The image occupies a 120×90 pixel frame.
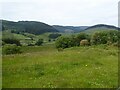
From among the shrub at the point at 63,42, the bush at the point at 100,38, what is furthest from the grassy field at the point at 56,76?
the shrub at the point at 63,42

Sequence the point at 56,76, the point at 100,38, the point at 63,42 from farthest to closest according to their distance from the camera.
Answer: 1. the point at 100,38
2. the point at 63,42
3. the point at 56,76

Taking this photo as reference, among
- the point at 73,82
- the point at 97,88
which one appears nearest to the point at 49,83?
the point at 73,82

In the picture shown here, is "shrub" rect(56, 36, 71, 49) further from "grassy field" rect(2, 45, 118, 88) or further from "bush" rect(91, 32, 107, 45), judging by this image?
"grassy field" rect(2, 45, 118, 88)

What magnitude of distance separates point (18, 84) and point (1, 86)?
1.07m

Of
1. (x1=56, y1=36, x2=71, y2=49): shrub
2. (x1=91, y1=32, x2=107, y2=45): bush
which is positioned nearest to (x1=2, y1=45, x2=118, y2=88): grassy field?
(x1=91, y1=32, x2=107, y2=45): bush

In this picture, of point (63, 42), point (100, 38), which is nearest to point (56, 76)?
point (63, 42)

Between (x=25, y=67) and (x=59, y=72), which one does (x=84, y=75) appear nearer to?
(x=59, y=72)

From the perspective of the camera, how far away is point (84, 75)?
2064 cm

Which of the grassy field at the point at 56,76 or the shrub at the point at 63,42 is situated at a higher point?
the grassy field at the point at 56,76

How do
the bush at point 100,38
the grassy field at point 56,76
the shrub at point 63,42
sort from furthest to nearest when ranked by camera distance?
the shrub at point 63,42 < the bush at point 100,38 < the grassy field at point 56,76

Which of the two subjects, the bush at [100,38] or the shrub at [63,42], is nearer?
the bush at [100,38]

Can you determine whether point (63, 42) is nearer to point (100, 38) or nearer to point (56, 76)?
point (100, 38)

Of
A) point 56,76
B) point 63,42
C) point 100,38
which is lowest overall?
point 63,42

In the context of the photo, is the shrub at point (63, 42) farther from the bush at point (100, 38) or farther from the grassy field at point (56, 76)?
the grassy field at point (56, 76)
